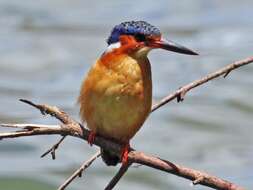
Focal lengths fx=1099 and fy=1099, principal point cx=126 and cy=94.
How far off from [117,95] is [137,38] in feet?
0.71

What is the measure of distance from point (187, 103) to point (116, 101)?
19.4 feet

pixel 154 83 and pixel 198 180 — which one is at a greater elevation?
pixel 198 180

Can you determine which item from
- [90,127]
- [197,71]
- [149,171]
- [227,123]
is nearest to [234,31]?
[197,71]

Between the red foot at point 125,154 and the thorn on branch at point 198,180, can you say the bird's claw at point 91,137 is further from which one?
the thorn on branch at point 198,180

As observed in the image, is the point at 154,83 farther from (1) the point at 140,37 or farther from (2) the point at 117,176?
(2) the point at 117,176

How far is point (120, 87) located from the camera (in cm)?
396

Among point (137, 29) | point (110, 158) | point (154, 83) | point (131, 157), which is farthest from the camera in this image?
point (154, 83)

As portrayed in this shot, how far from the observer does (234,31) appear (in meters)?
11.7

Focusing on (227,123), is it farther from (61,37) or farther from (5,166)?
(61,37)

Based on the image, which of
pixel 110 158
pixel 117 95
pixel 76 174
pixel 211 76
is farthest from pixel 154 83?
pixel 76 174

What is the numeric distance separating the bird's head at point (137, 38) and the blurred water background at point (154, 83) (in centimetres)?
396

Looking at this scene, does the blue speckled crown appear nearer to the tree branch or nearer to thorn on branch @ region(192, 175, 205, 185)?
the tree branch

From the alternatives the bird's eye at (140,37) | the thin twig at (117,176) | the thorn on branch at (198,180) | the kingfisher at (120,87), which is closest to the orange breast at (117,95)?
the kingfisher at (120,87)

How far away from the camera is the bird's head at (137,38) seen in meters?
3.87
